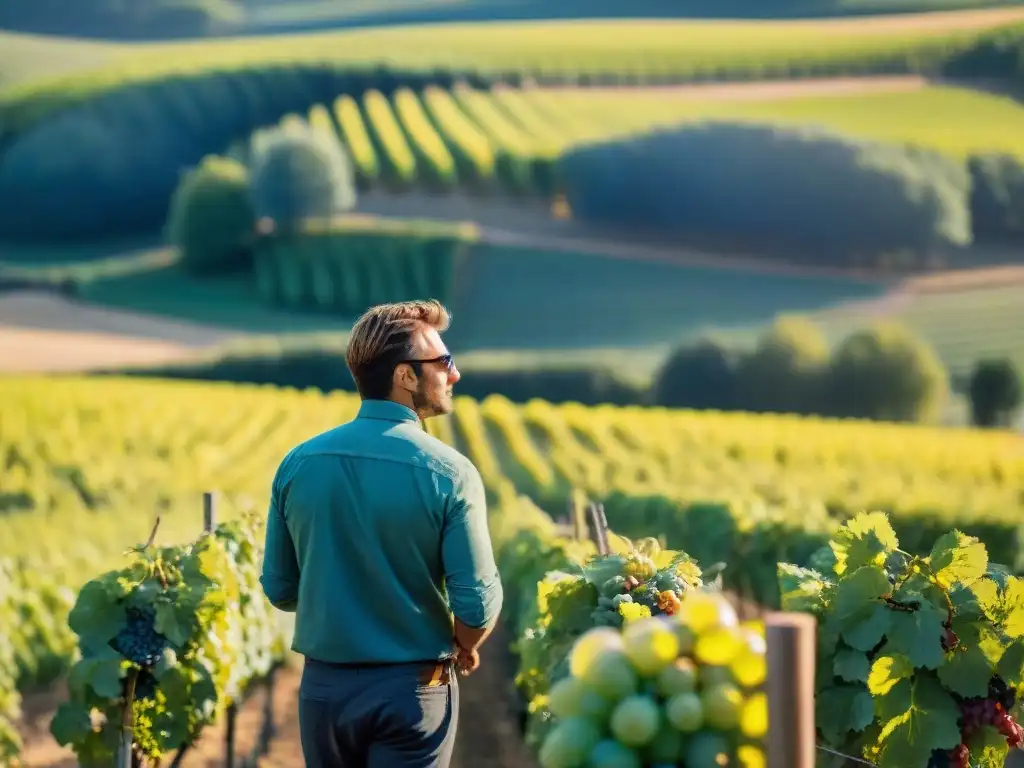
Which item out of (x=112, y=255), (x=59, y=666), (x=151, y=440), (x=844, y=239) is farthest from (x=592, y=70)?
(x=59, y=666)

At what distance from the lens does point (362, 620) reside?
3080 millimetres

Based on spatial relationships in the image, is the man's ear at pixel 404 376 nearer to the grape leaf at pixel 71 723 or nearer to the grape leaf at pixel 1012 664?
the grape leaf at pixel 1012 664

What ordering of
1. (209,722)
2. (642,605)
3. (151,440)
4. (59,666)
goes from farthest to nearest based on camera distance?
(151,440)
(59,666)
(209,722)
(642,605)

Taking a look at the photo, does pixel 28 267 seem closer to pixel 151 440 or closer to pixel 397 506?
pixel 151 440

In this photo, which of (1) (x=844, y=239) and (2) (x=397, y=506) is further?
(1) (x=844, y=239)

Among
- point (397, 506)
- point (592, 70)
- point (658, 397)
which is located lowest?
point (658, 397)

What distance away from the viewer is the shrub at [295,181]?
34344 mm

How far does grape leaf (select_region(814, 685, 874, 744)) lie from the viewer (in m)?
4.08

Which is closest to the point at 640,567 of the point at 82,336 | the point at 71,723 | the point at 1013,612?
the point at 1013,612

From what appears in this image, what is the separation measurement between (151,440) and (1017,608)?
491 inches

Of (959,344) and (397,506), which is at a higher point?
(397,506)

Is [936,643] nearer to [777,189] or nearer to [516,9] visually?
[777,189]

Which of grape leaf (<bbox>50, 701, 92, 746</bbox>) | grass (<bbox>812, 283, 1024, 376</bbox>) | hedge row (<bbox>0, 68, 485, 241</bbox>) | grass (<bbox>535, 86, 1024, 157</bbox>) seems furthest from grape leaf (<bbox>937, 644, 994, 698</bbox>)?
hedge row (<bbox>0, 68, 485, 241</bbox>)

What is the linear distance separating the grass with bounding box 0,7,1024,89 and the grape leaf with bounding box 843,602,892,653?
96.6ft
